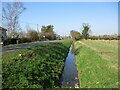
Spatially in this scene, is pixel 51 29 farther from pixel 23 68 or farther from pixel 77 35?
pixel 23 68

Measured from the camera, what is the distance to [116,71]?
810 cm

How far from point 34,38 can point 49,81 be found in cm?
4520

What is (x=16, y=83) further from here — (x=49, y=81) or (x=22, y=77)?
(x=49, y=81)

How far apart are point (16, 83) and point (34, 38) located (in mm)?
46473

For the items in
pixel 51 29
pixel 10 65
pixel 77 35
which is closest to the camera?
pixel 10 65

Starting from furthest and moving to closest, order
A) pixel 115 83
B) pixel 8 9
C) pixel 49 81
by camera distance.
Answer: pixel 8 9 < pixel 49 81 < pixel 115 83

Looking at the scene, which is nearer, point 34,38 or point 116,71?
point 116,71

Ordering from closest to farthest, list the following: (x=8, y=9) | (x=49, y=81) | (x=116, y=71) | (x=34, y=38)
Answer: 1. (x=116, y=71)
2. (x=49, y=81)
3. (x=8, y=9)
4. (x=34, y=38)

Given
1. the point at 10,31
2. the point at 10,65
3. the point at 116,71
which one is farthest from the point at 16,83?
the point at 10,31

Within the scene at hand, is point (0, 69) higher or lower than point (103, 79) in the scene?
higher

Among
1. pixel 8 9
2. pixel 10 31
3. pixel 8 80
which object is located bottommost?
pixel 8 80

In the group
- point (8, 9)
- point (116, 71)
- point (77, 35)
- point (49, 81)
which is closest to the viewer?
point (116, 71)

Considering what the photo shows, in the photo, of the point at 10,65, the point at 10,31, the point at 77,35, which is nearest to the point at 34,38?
the point at 10,31

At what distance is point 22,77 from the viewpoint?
7.56 metres
